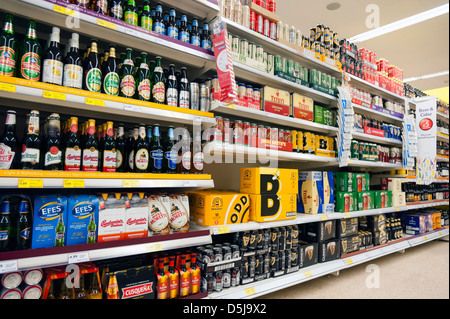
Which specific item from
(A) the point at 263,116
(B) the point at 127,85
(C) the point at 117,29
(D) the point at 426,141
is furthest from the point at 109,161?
(D) the point at 426,141

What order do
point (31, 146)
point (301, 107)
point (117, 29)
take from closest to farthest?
point (31, 146)
point (117, 29)
point (301, 107)

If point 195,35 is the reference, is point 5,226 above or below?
below

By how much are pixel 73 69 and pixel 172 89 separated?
0.61 meters

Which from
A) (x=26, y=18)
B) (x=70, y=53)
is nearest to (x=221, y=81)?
(x=70, y=53)

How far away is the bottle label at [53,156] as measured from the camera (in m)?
1.42

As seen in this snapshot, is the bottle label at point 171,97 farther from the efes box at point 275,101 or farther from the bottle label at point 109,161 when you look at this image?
the efes box at point 275,101

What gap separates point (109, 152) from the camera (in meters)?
1.59

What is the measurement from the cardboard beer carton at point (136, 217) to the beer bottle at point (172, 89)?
677 millimetres

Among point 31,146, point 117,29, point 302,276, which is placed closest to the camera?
point 31,146

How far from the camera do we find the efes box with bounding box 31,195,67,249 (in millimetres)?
1346

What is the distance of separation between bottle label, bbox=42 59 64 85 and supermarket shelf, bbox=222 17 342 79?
4.22ft

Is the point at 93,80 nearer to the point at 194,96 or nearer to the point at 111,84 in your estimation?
the point at 111,84

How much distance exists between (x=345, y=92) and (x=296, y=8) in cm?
195
